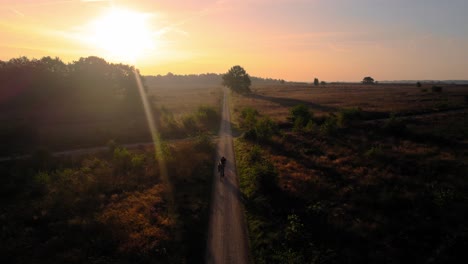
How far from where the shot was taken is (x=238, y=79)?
132m

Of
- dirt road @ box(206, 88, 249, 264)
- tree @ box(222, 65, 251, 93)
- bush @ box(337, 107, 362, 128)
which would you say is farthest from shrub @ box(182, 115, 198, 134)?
tree @ box(222, 65, 251, 93)

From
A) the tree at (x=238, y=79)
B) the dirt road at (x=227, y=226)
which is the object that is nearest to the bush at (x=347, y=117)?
the dirt road at (x=227, y=226)

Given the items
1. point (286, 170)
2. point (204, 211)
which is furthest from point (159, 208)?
point (286, 170)

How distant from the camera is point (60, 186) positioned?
2259cm

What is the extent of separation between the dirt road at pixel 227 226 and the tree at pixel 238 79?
10923cm

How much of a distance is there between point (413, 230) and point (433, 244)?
52.1 inches

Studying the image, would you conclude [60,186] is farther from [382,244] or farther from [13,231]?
[382,244]

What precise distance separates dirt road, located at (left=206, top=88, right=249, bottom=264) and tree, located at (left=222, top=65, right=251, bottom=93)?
358ft

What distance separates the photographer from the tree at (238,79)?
132m

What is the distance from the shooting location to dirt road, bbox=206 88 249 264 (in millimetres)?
13656

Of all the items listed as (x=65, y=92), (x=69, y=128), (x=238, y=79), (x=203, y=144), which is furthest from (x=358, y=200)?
(x=238, y=79)

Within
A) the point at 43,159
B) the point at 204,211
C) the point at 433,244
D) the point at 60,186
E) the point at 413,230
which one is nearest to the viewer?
the point at 433,244

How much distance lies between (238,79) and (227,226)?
120 metres

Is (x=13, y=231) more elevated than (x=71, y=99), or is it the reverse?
(x=71, y=99)
